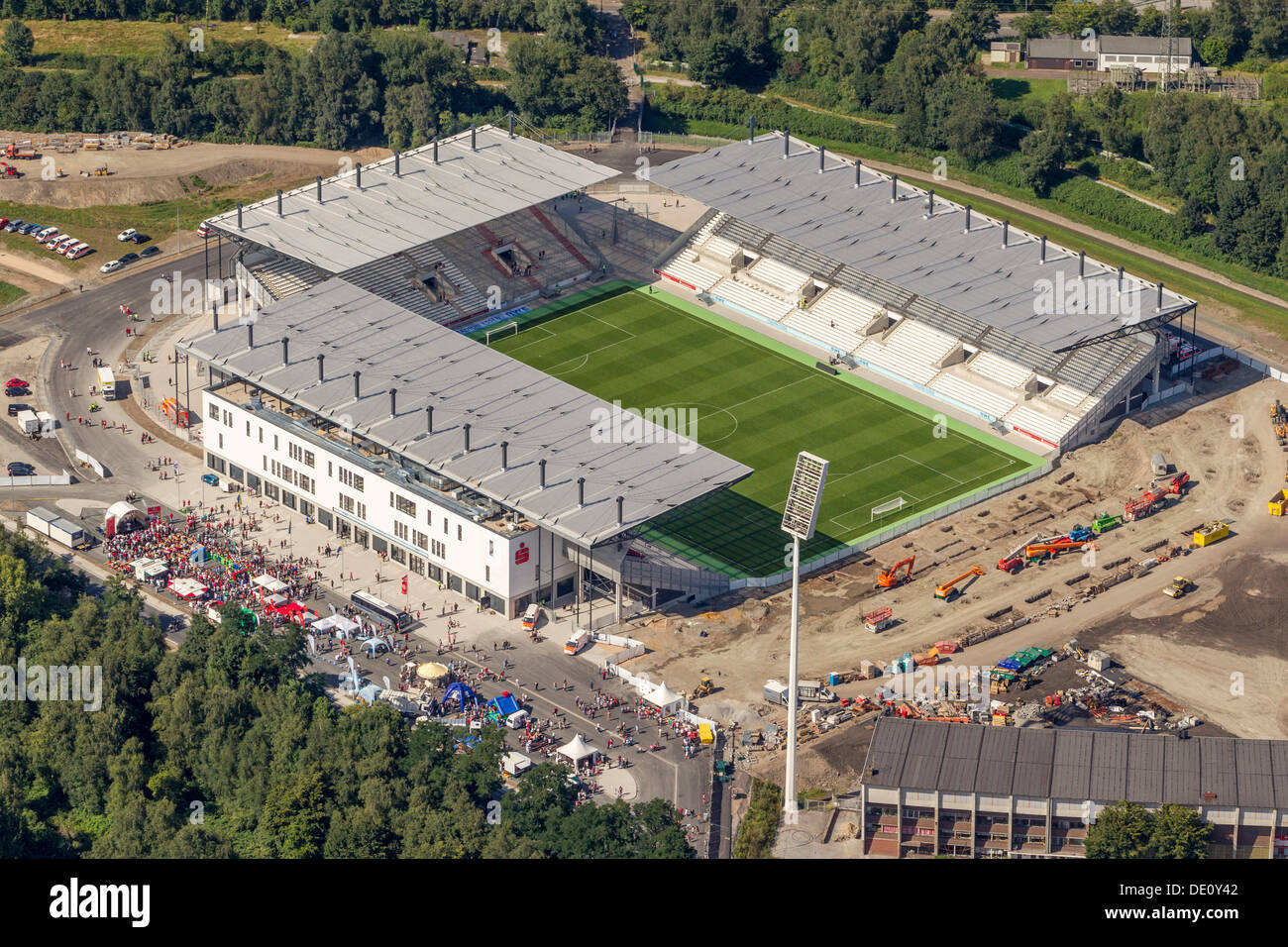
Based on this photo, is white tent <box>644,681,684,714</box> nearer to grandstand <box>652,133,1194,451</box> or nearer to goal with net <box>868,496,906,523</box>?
goal with net <box>868,496,906,523</box>

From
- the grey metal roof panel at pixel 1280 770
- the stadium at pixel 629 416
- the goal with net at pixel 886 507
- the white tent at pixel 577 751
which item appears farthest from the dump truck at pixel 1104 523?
the white tent at pixel 577 751

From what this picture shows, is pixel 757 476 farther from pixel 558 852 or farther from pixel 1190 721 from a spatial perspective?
pixel 558 852

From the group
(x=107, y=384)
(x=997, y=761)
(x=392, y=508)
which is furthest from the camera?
(x=107, y=384)

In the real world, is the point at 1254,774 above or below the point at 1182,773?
above

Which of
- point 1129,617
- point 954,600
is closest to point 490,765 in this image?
point 954,600

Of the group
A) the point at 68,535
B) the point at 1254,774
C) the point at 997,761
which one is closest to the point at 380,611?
the point at 68,535

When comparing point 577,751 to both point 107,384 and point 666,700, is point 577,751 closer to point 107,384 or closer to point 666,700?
point 666,700

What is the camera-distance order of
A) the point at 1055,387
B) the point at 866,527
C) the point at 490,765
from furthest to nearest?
the point at 1055,387 → the point at 866,527 → the point at 490,765
